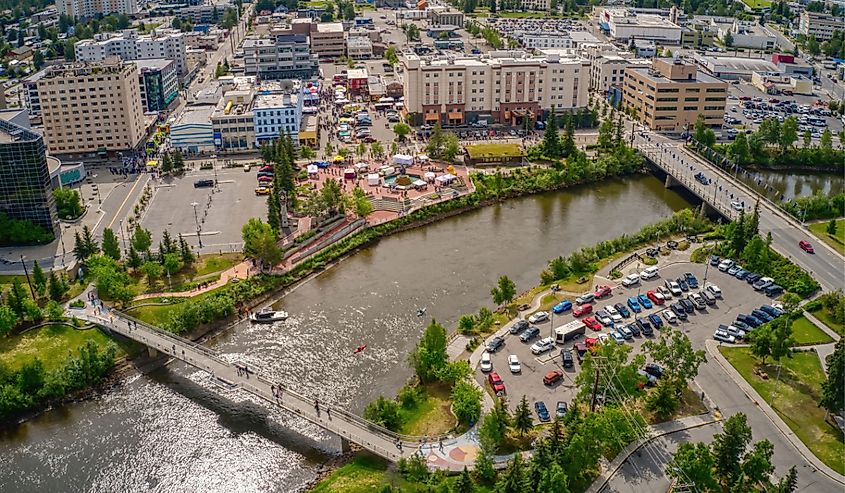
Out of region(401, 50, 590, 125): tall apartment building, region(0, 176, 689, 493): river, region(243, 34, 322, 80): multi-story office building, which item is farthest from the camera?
region(243, 34, 322, 80): multi-story office building

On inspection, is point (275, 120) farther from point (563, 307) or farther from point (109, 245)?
point (563, 307)

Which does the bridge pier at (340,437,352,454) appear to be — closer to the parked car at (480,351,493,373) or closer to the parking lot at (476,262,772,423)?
the parking lot at (476,262,772,423)

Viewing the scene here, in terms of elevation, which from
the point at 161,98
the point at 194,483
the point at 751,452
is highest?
the point at 161,98

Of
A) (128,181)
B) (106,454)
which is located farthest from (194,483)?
(128,181)

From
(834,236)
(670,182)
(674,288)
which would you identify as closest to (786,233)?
(834,236)

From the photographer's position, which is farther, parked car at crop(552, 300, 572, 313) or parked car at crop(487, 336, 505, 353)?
parked car at crop(552, 300, 572, 313)

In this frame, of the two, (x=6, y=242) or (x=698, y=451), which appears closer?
(x=698, y=451)

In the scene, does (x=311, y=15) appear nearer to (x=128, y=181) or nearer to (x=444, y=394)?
(x=128, y=181)

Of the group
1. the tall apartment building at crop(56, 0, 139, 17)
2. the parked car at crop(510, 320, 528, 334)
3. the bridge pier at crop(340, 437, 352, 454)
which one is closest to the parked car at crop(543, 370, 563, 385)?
the parked car at crop(510, 320, 528, 334)
